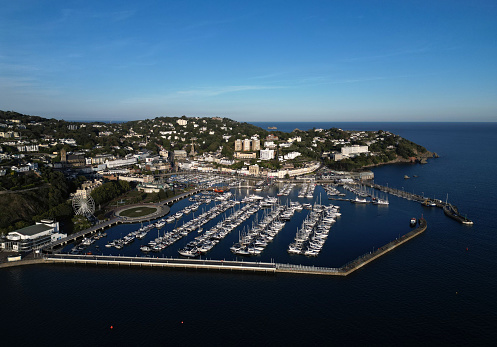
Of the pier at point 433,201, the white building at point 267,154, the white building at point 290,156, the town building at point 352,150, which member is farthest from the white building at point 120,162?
the town building at point 352,150

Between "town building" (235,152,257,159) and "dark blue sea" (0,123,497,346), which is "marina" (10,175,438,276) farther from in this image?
"town building" (235,152,257,159)

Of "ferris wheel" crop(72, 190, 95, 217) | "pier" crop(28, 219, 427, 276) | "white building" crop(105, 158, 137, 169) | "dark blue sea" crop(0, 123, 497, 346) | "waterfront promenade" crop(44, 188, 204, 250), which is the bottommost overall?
"dark blue sea" crop(0, 123, 497, 346)

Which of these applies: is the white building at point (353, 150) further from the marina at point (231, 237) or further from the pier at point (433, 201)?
the marina at point (231, 237)

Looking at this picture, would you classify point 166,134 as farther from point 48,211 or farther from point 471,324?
point 471,324

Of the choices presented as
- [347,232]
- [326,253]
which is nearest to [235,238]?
[326,253]

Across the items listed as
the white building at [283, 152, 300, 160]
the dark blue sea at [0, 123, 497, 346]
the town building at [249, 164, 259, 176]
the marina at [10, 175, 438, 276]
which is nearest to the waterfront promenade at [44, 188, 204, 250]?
the marina at [10, 175, 438, 276]

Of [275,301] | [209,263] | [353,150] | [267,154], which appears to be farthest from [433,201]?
[353,150]

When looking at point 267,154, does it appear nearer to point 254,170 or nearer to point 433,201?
point 254,170

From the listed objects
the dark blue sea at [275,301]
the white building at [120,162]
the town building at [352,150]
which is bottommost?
the dark blue sea at [275,301]
